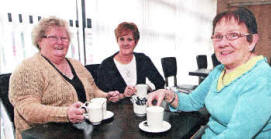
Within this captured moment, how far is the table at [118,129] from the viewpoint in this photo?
88cm

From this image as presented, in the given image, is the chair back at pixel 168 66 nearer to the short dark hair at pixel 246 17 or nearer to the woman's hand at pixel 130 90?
the woman's hand at pixel 130 90

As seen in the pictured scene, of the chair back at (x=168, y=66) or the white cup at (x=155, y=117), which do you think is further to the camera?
the chair back at (x=168, y=66)

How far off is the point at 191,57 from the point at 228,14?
169 inches

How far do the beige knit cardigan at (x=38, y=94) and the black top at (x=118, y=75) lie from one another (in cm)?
57

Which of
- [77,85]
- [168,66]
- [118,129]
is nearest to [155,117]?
[118,129]

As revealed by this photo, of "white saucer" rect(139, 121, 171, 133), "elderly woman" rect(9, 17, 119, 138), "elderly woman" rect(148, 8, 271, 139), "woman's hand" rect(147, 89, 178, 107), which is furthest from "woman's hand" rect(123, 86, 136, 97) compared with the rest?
"elderly woman" rect(148, 8, 271, 139)

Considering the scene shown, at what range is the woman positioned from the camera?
1878 mm

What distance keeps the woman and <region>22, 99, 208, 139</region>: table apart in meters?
0.75

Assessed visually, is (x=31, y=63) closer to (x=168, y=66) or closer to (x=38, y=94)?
(x=38, y=94)

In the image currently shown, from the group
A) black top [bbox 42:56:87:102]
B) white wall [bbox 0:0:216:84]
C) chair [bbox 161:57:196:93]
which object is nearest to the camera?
black top [bbox 42:56:87:102]

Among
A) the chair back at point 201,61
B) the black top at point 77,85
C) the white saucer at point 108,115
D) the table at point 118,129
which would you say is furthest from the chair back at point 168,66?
the white saucer at point 108,115

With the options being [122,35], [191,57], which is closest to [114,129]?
[122,35]

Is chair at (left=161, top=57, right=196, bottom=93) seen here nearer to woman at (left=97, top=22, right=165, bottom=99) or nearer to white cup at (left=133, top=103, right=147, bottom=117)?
woman at (left=97, top=22, right=165, bottom=99)

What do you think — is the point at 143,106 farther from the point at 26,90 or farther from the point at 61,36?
the point at 61,36
